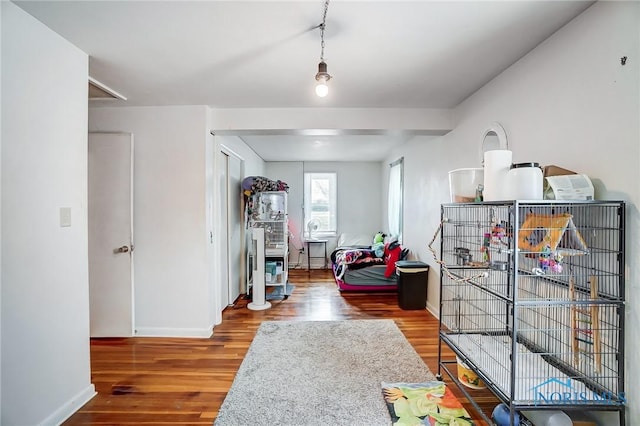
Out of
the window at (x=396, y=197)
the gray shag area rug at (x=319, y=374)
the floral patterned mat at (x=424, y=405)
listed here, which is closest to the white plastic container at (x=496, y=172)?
the floral patterned mat at (x=424, y=405)

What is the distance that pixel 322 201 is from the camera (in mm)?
6637

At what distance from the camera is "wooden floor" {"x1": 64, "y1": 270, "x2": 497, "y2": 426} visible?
188 centimetres

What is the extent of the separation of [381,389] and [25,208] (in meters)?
2.50

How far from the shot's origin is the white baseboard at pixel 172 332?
300 centimetres

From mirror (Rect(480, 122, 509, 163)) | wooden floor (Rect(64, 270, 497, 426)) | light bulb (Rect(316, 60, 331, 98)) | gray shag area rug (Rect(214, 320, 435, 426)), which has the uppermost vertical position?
light bulb (Rect(316, 60, 331, 98))

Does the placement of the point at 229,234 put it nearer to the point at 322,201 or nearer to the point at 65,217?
the point at 65,217

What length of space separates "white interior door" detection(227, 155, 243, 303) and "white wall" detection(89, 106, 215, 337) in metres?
0.88

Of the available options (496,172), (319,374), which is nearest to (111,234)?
(319,374)

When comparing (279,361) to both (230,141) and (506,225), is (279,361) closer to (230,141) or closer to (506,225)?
(506,225)

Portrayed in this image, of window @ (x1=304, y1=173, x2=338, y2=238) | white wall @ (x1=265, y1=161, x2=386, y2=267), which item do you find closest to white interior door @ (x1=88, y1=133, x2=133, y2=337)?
white wall @ (x1=265, y1=161, x2=386, y2=267)

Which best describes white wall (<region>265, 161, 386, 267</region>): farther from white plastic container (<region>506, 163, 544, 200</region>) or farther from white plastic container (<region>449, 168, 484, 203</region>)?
white plastic container (<region>506, 163, 544, 200</region>)

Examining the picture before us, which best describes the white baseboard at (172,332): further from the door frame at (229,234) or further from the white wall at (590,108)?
the white wall at (590,108)

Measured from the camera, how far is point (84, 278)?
6.46ft

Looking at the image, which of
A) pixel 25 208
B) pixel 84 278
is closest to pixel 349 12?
pixel 25 208
